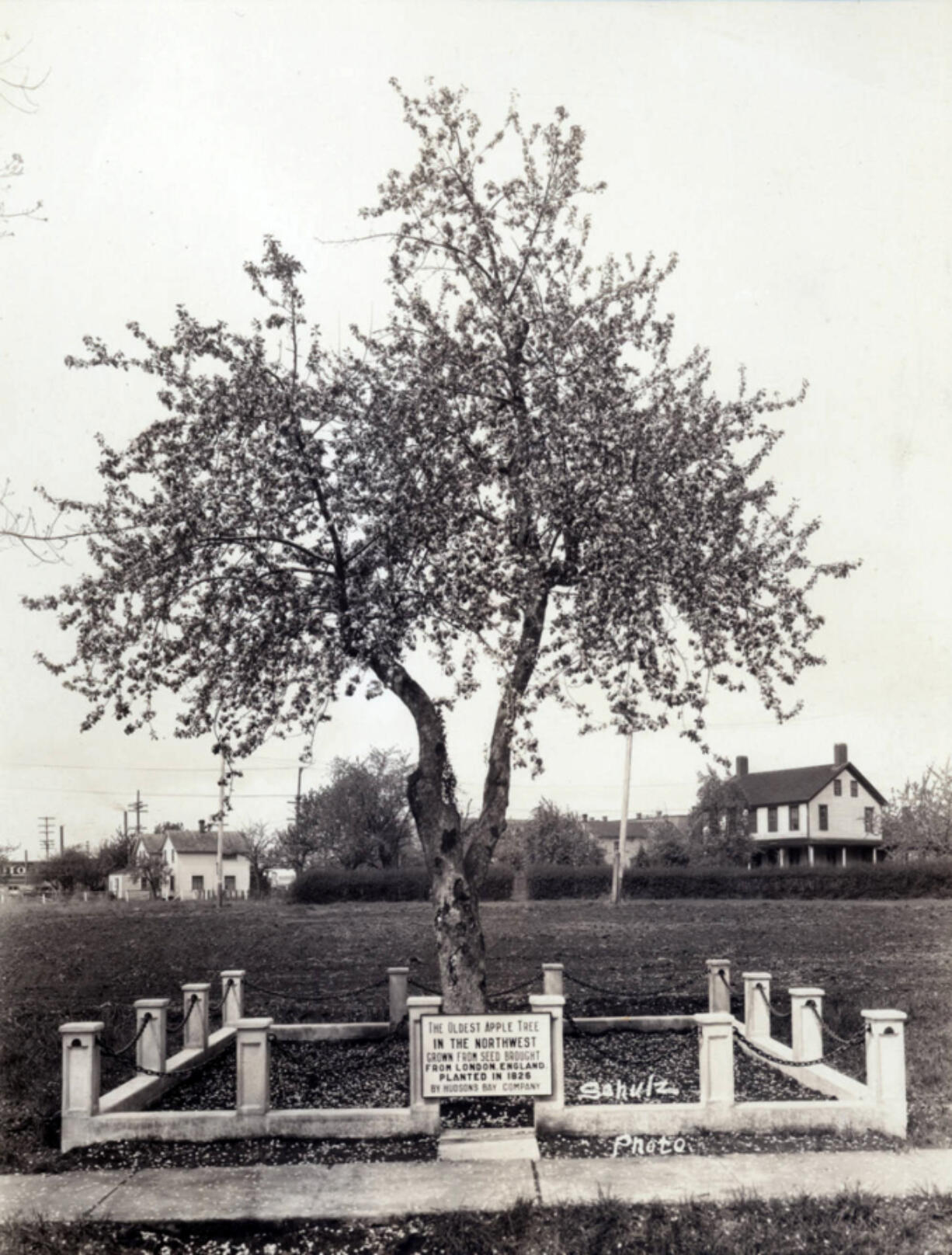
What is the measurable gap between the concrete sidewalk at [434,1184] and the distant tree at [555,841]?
51325mm

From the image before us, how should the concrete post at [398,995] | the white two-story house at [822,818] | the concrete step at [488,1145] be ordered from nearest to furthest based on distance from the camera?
the concrete step at [488,1145]
the concrete post at [398,995]
the white two-story house at [822,818]

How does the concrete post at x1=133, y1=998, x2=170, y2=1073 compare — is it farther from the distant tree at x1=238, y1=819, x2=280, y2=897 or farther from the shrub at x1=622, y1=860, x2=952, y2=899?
the distant tree at x1=238, y1=819, x2=280, y2=897

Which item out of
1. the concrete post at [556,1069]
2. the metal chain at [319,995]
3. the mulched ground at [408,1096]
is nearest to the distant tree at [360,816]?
the metal chain at [319,995]

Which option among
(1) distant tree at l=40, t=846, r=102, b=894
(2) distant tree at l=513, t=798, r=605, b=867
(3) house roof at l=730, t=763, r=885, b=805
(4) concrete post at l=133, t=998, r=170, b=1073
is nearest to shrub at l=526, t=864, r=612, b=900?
(2) distant tree at l=513, t=798, r=605, b=867

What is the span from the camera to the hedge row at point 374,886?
1913 inches

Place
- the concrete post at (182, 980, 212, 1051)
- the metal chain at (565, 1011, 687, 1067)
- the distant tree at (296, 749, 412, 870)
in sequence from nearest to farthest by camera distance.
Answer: the metal chain at (565, 1011, 687, 1067)
the concrete post at (182, 980, 212, 1051)
the distant tree at (296, 749, 412, 870)

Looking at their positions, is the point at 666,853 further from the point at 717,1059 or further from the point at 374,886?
the point at 717,1059

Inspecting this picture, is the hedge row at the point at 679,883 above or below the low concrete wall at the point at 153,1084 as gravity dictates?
below

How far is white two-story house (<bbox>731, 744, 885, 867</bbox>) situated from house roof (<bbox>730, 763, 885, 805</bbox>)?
47mm

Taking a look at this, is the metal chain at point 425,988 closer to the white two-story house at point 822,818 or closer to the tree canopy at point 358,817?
the tree canopy at point 358,817

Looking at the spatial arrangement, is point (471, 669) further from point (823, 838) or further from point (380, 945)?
point (823, 838)

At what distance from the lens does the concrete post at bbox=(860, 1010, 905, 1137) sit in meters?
10.0

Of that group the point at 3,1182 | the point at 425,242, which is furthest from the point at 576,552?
the point at 3,1182

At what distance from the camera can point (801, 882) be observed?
49.2 m
